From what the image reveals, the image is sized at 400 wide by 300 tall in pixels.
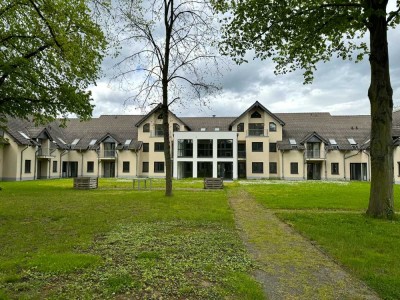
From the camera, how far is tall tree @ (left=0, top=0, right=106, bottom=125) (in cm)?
1456

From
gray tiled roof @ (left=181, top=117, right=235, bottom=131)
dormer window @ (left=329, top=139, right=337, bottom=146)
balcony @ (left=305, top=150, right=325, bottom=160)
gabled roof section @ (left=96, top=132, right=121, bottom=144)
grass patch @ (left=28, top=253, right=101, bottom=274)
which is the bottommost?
grass patch @ (left=28, top=253, right=101, bottom=274)

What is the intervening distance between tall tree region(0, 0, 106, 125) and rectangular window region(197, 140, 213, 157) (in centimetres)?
2226

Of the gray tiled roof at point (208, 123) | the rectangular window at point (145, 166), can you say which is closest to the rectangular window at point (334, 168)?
the gray tiled roof at point (208, 123)

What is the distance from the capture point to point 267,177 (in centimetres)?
4088

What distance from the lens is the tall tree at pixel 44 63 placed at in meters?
14.6

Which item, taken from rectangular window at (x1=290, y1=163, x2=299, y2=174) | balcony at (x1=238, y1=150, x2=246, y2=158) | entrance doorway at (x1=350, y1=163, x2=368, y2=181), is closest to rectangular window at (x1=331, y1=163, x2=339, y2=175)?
entrance doorway at (x1=350, y1=163, x2=368, y2=181)

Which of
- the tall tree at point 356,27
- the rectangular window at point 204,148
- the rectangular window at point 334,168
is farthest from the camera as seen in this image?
the rectangular window at point 334,168

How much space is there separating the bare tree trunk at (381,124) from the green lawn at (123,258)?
16.8 ft

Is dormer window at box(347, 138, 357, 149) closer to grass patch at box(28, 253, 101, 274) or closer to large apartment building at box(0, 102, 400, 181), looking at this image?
large apartment building at box(0, 102, 400, 181)

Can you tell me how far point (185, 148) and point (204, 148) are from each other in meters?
2.43

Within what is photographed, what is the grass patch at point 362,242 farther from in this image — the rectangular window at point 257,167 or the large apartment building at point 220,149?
the rectangular window at point 257,167

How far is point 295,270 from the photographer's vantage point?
520cm

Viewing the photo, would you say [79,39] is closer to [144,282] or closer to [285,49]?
[285,49]

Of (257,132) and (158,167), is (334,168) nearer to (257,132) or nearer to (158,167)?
(257,132)
